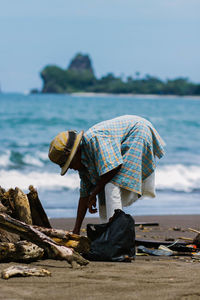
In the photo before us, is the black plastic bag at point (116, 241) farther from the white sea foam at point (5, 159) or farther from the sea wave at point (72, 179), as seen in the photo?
the white sea foam at point (5, 159)

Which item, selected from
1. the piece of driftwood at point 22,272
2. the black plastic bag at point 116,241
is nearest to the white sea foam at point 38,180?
the black plastic bag at point 116,241

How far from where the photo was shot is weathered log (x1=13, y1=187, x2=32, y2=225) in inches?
191

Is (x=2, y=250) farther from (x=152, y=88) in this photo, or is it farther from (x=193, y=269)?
(x=152, y=88)

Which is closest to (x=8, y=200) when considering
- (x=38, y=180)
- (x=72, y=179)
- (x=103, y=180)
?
(x=103, y=180)

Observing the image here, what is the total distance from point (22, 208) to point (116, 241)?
0.93 m

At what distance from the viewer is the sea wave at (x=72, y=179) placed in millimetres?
11406

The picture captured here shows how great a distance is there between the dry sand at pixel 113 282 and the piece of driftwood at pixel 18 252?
85mm

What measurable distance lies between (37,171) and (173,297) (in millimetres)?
10256

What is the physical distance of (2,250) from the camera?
4.28m

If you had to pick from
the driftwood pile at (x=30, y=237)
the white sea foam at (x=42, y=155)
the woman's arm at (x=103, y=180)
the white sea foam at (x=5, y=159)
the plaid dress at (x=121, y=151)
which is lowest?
the white sea foam at (x=5, y=159)

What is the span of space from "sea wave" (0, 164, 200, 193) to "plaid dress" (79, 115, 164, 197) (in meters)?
6.21

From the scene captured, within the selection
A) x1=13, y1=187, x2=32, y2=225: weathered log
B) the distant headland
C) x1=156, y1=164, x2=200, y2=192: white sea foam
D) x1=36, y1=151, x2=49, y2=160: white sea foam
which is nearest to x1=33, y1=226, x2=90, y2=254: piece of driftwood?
x1=13, y1=187, x2=32, y2=225: weathered log

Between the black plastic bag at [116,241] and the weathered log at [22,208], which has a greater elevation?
the weathered log at [22,208]

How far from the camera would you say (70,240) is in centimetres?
475
